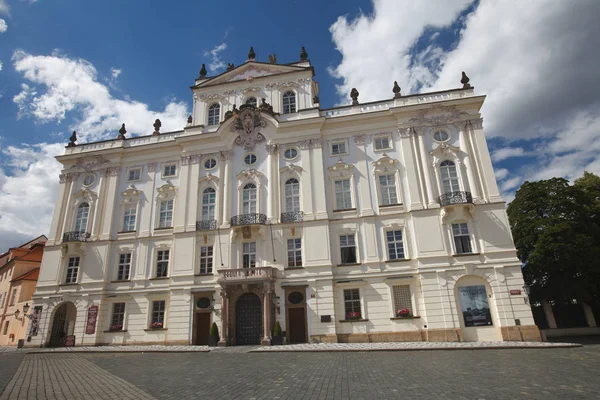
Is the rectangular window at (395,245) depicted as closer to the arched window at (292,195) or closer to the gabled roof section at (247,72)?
the arched window at (292,195)

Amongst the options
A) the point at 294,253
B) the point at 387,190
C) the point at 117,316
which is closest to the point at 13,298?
the point at 117,316

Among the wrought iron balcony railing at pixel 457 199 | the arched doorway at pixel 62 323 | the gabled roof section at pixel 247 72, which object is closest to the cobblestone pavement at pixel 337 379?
the wrought iron balcony railing at pixel 457 199

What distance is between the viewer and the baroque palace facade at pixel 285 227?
24312 millimetres

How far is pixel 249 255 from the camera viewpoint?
90.8 feet

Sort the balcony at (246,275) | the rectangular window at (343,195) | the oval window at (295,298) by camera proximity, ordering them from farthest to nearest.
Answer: the rectangular window at (343,195)
the oval window at (295,298)
the balcony at (246,275)

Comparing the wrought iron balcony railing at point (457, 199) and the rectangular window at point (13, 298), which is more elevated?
the wrought iron balcony railing at point (457, 199)

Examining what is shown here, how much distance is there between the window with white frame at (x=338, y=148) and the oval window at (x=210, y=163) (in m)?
9.94

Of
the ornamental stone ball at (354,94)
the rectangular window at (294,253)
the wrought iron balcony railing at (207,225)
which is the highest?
the ornamental stone ball at (354,94)

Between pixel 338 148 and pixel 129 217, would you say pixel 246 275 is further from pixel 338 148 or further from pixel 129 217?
pixel 129 217

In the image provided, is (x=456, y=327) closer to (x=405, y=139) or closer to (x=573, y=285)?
(x=573, y=285)

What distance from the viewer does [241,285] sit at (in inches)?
1009

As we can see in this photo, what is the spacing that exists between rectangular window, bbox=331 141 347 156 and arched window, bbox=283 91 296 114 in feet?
16.8

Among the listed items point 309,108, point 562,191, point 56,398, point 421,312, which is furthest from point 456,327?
point 56,398

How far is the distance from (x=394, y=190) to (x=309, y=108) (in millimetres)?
9755
